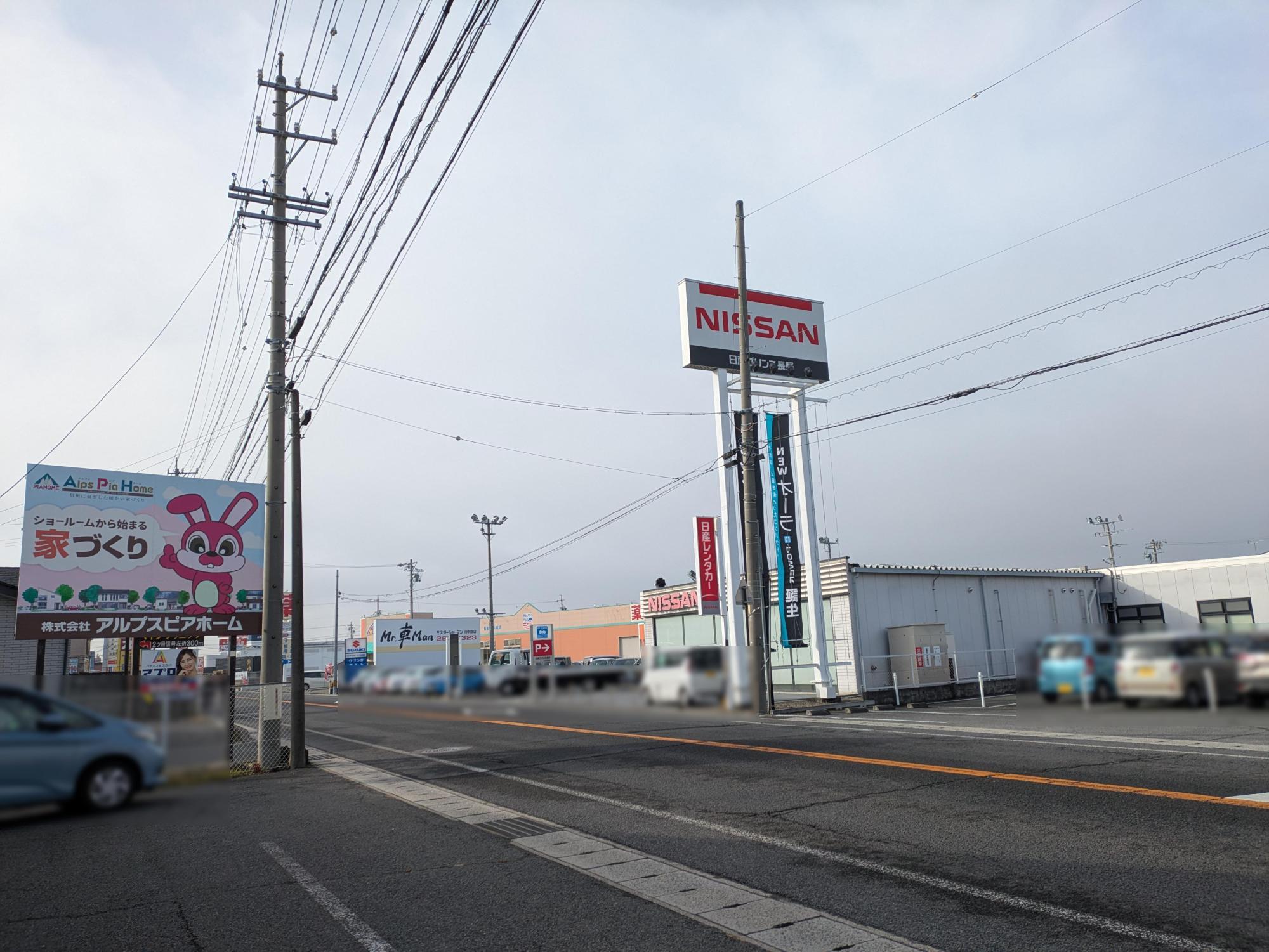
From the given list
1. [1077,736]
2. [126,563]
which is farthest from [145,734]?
[1077,736]

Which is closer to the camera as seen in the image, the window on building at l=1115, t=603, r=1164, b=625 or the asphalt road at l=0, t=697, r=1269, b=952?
the window on building at l=1115, t=603, r=1164, b=625

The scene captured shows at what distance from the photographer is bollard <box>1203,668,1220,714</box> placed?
1276 millimetres

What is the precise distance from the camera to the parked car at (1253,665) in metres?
1.27

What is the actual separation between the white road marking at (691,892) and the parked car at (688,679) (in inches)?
344

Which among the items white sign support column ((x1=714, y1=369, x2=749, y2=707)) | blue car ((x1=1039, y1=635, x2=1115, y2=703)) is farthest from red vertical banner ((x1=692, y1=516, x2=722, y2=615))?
blue car ((x1=1039, y1=635, x2=1115, y2=703))

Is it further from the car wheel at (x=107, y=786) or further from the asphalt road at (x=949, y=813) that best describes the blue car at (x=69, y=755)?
the asphalt road at (x=949, y=813)

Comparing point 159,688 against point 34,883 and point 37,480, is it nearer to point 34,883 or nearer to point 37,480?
point 37,480

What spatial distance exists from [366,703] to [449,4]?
1024 centimetres

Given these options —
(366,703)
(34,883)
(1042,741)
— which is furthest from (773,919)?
(1042,741)

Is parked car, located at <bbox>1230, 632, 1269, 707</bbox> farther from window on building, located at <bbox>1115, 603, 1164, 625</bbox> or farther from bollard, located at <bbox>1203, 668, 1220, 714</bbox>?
window on building, located at <bbox>1115, 603, 1164, 625</bbox>

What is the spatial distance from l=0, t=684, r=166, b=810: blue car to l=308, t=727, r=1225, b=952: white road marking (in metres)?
10.4

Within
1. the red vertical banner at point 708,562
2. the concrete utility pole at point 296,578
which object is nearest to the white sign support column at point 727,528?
the red vertical banner at point 708,562

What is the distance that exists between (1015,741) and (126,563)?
856 inches

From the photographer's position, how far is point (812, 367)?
42250 millimetres
